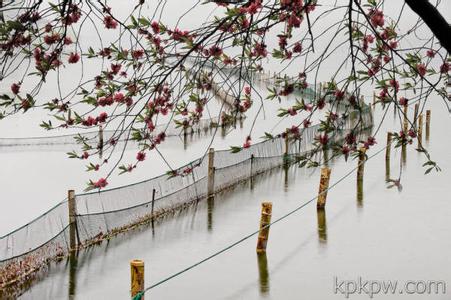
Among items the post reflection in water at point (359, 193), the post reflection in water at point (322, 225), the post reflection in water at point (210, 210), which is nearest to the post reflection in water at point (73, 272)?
the post reflection in water at point (210, 210)

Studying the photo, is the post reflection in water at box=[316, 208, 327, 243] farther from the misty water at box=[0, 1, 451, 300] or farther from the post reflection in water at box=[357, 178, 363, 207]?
the post reflection in water at box=[357, 178, 363, 207]

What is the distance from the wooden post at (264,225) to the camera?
16.2 metres

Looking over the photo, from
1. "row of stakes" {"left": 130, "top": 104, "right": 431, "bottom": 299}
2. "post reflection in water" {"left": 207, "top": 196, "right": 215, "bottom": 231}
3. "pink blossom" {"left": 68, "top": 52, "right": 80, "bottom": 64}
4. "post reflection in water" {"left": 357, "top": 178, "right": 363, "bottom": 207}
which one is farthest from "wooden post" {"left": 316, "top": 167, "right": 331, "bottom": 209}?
"pink blossom" {"left": 68, "top": 52, "right": 80, "bottom": 64}

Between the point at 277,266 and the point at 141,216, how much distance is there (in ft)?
17.7

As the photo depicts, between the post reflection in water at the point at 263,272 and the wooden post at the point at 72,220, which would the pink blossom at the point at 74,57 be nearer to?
the post reflection in water at the point at 263,272

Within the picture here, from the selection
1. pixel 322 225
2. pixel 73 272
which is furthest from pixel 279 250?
pixel 73 272

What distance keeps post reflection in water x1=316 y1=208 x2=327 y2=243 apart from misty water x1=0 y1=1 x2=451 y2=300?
0.11ft

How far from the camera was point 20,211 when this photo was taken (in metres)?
24.5

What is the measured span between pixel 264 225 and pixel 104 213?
14.3ft

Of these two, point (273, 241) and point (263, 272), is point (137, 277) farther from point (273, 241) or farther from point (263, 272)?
point (273, 241)

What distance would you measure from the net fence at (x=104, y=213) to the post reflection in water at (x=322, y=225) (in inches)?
94.7

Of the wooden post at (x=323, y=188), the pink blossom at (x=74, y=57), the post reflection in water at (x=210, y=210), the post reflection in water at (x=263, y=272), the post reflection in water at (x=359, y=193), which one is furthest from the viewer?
the post reflection in water at (x=359, y=193)

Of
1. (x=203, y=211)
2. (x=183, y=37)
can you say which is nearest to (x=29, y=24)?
(x=183, y=37)

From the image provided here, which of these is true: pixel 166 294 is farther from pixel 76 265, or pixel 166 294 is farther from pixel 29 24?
pixel 29 24
